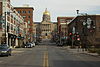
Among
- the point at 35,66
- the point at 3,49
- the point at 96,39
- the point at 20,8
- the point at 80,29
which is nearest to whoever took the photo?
the point at 35,66

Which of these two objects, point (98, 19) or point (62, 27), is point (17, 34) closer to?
point (98, 19)

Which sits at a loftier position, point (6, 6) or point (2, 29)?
point (6, 6)

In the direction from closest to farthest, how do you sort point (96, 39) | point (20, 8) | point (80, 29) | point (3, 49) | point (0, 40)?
point (3, 49) → point (0, 40) → point (96, 39) → point (80, 29) → point (20, 8)

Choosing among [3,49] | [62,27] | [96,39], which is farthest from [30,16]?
[3,49]

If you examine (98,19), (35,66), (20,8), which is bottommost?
(35,66)

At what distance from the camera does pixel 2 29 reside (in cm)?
7619

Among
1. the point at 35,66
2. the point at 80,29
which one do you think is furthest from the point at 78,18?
the point at 35,66

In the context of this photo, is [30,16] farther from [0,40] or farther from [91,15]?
[0,40]

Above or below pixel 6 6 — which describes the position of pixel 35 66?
below

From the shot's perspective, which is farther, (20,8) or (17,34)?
(20,8)

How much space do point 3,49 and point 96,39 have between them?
6356 centimetres

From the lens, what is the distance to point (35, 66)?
1998 cm

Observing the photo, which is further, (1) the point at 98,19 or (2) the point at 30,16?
(2) the point at 30,16

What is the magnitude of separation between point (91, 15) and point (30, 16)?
70316 mm
